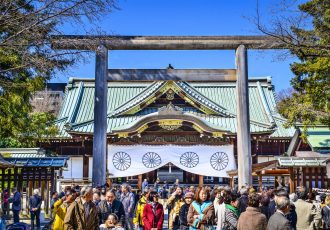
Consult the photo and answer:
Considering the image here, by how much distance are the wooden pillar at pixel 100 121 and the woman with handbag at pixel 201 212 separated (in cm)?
542

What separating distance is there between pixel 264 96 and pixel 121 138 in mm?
10892

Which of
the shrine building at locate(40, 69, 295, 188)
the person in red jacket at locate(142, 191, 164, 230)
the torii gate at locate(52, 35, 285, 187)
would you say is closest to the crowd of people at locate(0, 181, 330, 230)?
the person in red jacket at locate(142, 191, 164, 230)

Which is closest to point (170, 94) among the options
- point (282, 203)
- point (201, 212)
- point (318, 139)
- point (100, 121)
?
point (318, 139)

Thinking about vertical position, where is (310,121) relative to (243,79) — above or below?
below

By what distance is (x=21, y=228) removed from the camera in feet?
25.0

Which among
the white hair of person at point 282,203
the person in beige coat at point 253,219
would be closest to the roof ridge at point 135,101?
the person in beige coat at point 253,219

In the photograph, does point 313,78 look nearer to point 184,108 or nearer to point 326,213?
point 326,213

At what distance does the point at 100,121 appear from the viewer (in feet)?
41.6

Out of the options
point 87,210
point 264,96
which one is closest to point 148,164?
point 264,96

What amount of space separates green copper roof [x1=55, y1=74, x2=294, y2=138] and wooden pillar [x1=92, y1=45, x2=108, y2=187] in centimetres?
1151

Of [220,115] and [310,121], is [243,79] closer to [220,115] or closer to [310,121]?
[310,121]

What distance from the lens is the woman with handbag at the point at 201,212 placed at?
7.20 metres

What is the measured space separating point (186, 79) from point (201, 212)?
648 centimetres

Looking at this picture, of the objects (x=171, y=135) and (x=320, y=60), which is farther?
(x=171, y=135)
